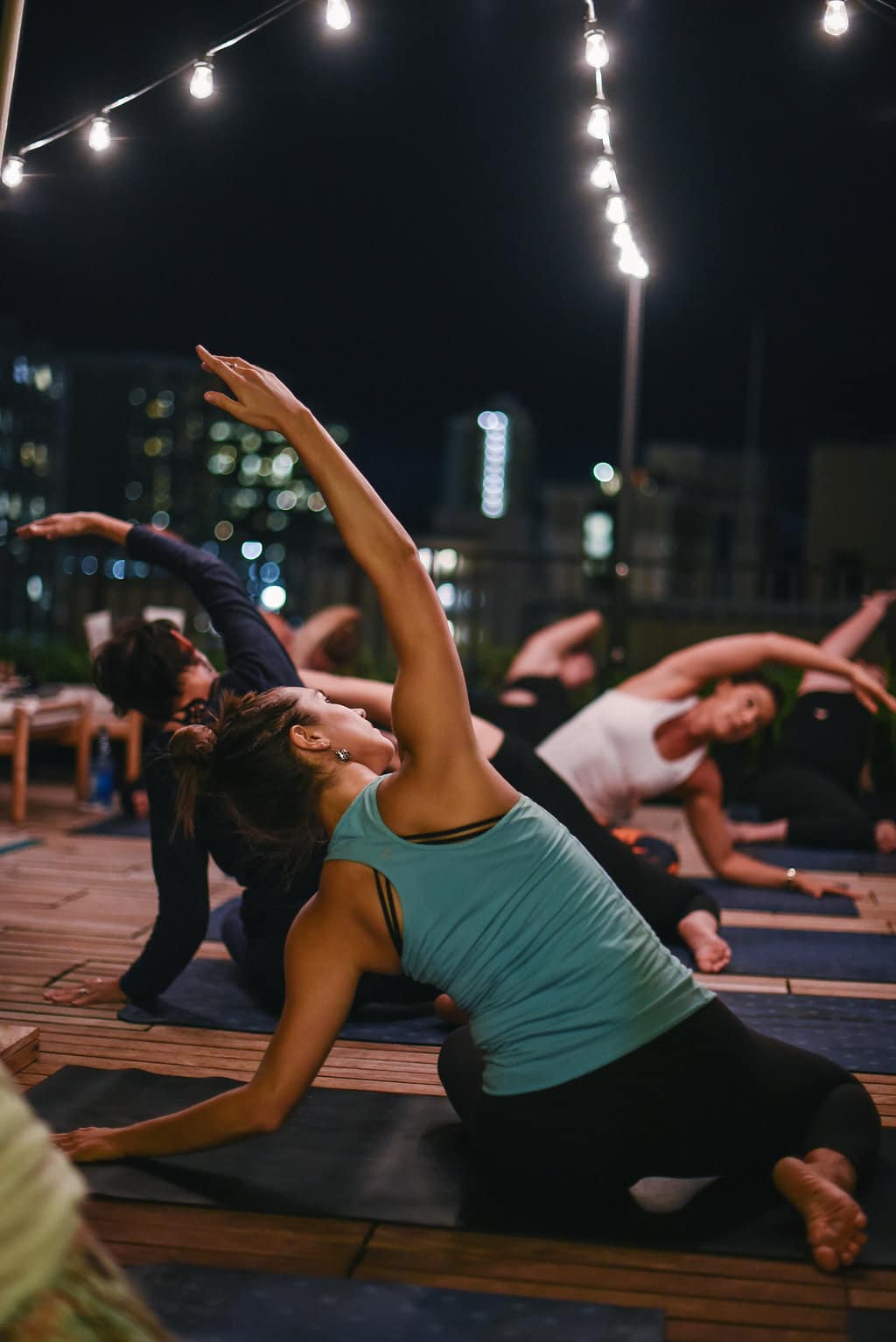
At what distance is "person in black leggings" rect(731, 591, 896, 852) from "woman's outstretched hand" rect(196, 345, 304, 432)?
4188 millimetres

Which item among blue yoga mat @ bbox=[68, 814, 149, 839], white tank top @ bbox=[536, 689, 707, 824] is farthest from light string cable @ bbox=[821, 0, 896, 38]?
blue yoga mat @ bbox=[68, 814, 149, 839]

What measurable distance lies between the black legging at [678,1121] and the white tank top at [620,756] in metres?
1.83

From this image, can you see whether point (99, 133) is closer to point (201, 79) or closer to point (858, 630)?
point (201, 79)

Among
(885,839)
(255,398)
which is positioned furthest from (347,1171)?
(885,839)

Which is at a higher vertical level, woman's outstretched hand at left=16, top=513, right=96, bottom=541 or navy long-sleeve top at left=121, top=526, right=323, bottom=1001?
woman's outstretched hand at left=16, top=513, right=96, bottom=541

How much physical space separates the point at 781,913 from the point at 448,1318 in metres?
2.80

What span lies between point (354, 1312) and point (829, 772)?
182 inches

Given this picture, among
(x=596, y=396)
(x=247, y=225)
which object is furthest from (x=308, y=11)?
(x=596, y=396)

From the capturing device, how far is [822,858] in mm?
5289

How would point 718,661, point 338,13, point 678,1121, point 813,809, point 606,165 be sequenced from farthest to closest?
point 813,809 → point 606,165 → point 718,661 → point 338,13 → point 678,1121

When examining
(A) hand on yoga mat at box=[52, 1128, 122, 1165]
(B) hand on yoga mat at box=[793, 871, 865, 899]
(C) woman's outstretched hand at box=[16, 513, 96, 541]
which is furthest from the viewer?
(B) hand on yoga mat at box=[793, 871, 865, 899]

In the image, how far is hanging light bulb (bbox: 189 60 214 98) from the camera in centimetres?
352

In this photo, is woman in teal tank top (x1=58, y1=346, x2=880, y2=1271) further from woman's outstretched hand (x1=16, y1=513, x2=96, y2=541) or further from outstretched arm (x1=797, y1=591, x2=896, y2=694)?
outstretched arm (x1=797, y1=591, x2=896, y2=694)

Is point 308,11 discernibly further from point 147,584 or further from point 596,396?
point 596,396
